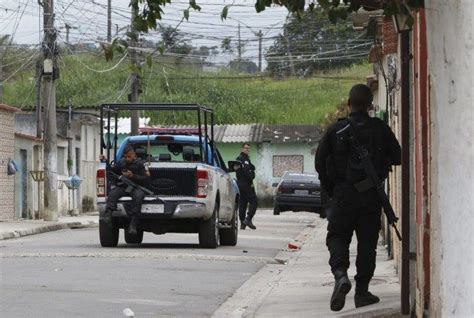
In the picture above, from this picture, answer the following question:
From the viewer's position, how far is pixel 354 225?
10656mm

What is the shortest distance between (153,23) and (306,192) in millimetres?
Result: 32113

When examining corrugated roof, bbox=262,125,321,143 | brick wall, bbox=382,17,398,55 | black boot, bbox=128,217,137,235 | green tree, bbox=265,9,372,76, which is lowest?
black boot, bbox=128,217,137,235

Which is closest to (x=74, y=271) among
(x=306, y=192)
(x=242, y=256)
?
(x=242, y=256)

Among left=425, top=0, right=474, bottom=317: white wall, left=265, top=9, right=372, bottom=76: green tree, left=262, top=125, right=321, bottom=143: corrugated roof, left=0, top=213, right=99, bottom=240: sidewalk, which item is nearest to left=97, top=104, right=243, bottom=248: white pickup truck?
left=0, top=213, right=99, bottom=240: sidewalk

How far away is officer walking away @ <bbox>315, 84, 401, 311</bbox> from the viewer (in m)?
10.4

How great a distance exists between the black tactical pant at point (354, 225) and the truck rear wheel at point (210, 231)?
9.95 meters

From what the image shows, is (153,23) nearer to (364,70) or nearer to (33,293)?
(33,293)

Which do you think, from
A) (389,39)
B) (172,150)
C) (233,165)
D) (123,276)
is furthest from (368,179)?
(233,165)

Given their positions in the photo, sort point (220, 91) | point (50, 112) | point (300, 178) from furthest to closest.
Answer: point (220, 91) < point (300, 178) < point (50, 112)

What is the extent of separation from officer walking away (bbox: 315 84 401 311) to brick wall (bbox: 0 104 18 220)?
2660 centimetres

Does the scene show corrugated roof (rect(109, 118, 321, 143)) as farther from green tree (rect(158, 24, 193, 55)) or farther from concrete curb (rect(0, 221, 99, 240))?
green tree (rect(158, 24, 193, 55))

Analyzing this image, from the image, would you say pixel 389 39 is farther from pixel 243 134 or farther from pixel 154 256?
pixel 243 134

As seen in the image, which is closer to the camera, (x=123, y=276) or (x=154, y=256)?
(x=123, y=276)

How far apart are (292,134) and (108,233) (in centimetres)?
4010
